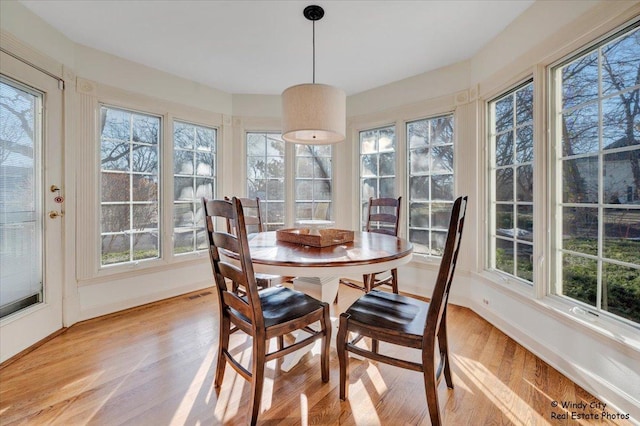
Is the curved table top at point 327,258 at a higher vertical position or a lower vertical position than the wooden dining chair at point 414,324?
higher

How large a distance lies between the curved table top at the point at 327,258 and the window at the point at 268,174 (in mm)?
1988

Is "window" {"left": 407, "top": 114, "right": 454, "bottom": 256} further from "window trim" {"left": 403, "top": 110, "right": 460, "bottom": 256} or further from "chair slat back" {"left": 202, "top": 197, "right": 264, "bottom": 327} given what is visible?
"chair slat back" {"left": 202, "top": 197, "right": 264, "bottom": 327}

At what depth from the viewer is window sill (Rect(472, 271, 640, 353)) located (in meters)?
1.51

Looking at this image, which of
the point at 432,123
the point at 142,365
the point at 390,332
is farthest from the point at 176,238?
the point at 432,123

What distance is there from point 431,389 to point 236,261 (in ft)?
3.62

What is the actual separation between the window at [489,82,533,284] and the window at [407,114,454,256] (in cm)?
46

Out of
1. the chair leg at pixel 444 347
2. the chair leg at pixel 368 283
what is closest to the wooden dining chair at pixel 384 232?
the chair leg at pixel 368 283

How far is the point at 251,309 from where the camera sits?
1.36 m

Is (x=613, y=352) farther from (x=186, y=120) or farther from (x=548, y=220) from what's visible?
(x=186, y=120)

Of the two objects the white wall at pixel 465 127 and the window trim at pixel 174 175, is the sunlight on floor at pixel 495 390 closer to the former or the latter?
the white wall at pixel 465 127

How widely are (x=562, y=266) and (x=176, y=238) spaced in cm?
362

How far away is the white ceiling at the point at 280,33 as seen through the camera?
2.12 m

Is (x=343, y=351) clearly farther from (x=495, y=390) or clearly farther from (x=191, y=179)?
(x=191, y=179)

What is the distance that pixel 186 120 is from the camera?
3396 millimetres
